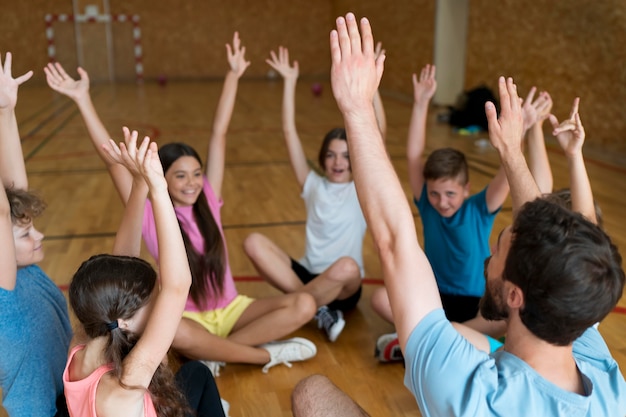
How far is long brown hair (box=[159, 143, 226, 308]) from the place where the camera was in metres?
2.29

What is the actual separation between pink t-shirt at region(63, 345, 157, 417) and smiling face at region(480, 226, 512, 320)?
2.37ft

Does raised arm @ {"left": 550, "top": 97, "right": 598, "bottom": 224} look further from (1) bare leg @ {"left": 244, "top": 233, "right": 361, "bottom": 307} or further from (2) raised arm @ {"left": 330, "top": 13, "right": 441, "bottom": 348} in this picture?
(1) bare leg @ {"left": 244, "top": 233, "right": 361, "bottom": 307}

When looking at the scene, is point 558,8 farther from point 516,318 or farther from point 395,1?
point 516,318

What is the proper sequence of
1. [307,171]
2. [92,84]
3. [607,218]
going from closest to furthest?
[307,171] < [607,218] < [92,84]

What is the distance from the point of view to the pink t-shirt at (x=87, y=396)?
1.31 metres

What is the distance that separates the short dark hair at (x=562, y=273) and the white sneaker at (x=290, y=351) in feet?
Result: 4.54

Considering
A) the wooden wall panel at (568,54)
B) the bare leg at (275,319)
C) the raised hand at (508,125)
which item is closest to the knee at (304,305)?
the bare leg at (275,319)

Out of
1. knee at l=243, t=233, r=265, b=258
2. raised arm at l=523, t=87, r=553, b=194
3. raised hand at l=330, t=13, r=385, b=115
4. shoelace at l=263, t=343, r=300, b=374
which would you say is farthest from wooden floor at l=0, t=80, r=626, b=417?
raised hand at l=330, t=13, r=385, b=115

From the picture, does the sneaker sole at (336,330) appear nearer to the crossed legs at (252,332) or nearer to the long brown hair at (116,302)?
the crossed legs at (252,332)

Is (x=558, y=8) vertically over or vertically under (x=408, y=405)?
over

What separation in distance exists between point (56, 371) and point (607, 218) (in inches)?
137

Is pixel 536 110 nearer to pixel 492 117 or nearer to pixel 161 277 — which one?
pixel 492 117

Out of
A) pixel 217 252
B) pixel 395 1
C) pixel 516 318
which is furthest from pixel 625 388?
pixel 395 1

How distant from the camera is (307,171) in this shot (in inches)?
111
